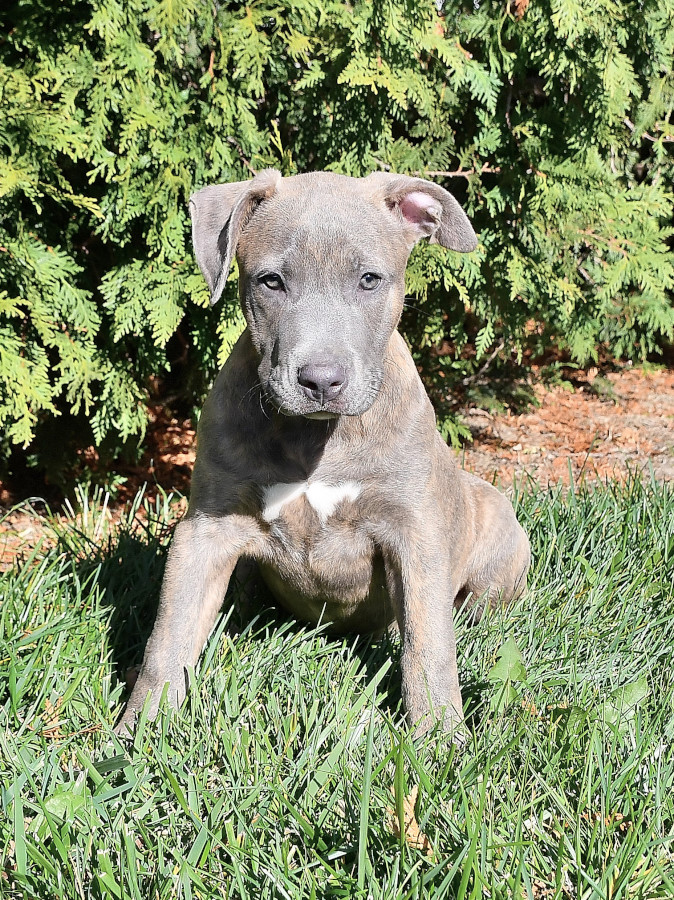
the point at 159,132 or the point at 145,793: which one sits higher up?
the point at 159,132

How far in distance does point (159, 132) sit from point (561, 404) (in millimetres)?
4229

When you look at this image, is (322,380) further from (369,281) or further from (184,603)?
(184,603)

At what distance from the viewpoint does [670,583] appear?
12.3 ft

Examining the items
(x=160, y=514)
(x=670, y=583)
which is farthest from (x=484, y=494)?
(x=160, y=514)

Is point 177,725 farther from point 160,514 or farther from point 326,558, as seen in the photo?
point 160,514

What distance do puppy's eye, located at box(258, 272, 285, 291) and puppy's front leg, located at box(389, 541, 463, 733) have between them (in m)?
0.89

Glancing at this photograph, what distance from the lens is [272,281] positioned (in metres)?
2.85

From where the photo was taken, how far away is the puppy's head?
2670mm

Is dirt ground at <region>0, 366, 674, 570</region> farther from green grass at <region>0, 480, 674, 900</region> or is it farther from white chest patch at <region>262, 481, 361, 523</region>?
white chest patch at <region>262, 481, 361, 523</region>

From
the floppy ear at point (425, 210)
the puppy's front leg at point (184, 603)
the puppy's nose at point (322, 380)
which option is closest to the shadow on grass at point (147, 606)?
the puppy's front leg at point (184, 603)

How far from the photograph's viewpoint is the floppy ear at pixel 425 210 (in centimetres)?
305

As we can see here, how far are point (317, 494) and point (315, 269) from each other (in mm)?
687

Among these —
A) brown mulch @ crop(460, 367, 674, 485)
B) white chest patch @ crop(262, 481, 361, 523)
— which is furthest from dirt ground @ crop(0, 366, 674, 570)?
white chest patch @ crop(262, 481, 361, 523)

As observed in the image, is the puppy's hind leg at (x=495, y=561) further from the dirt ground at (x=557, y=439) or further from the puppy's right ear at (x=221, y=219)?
the dirt ground at (x=557, y=439)
